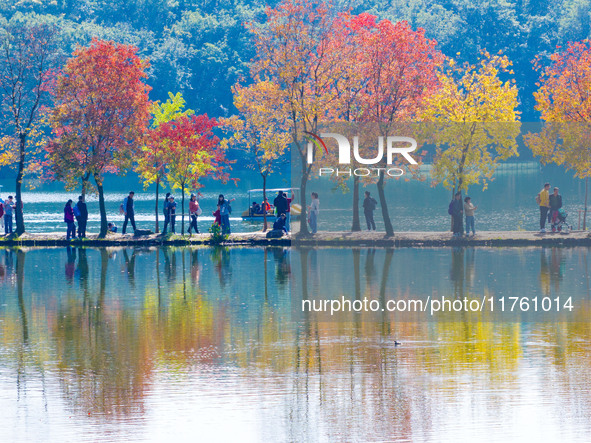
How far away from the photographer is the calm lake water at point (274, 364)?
38.6 feet

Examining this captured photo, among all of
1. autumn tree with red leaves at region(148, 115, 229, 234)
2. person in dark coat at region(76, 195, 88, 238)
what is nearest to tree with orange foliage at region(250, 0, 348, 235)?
autumn tree with red leaves at region(148, 115, 229, 234)

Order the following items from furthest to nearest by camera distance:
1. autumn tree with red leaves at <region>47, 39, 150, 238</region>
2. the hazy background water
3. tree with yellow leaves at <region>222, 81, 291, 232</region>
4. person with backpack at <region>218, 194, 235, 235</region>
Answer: the hazy background water < autumn tree with red leaves at <region>47, 39, 150, 238</region> < tree with yellow leaves at <region>222, 81, 291, 232</region> < person with backpack at <region>218, 194, 235, 235</region>

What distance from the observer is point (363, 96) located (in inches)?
1458

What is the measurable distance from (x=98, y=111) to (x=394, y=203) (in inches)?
1212

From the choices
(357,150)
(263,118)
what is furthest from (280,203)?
(263,118)

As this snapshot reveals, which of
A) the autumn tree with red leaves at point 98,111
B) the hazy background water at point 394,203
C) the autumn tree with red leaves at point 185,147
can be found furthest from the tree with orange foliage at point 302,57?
the autumn tree with red leaves at point 98,111

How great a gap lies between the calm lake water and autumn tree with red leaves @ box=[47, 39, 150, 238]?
1353cm

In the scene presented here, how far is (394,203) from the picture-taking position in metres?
66.0

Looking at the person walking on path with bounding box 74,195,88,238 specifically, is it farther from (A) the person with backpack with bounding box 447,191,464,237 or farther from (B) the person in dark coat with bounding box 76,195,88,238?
(A) the person with backpack with bounding box 447,191,464,237

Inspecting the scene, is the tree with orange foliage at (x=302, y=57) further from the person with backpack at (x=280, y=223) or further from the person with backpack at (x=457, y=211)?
the person with backpack at (x=457, y=211)

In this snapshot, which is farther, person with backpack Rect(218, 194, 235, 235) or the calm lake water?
person with backpack Rect(218, 194, 235, 235)

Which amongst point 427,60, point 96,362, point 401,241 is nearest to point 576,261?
point 401,241

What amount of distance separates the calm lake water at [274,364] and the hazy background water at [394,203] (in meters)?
16.2

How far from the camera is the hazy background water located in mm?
48000
